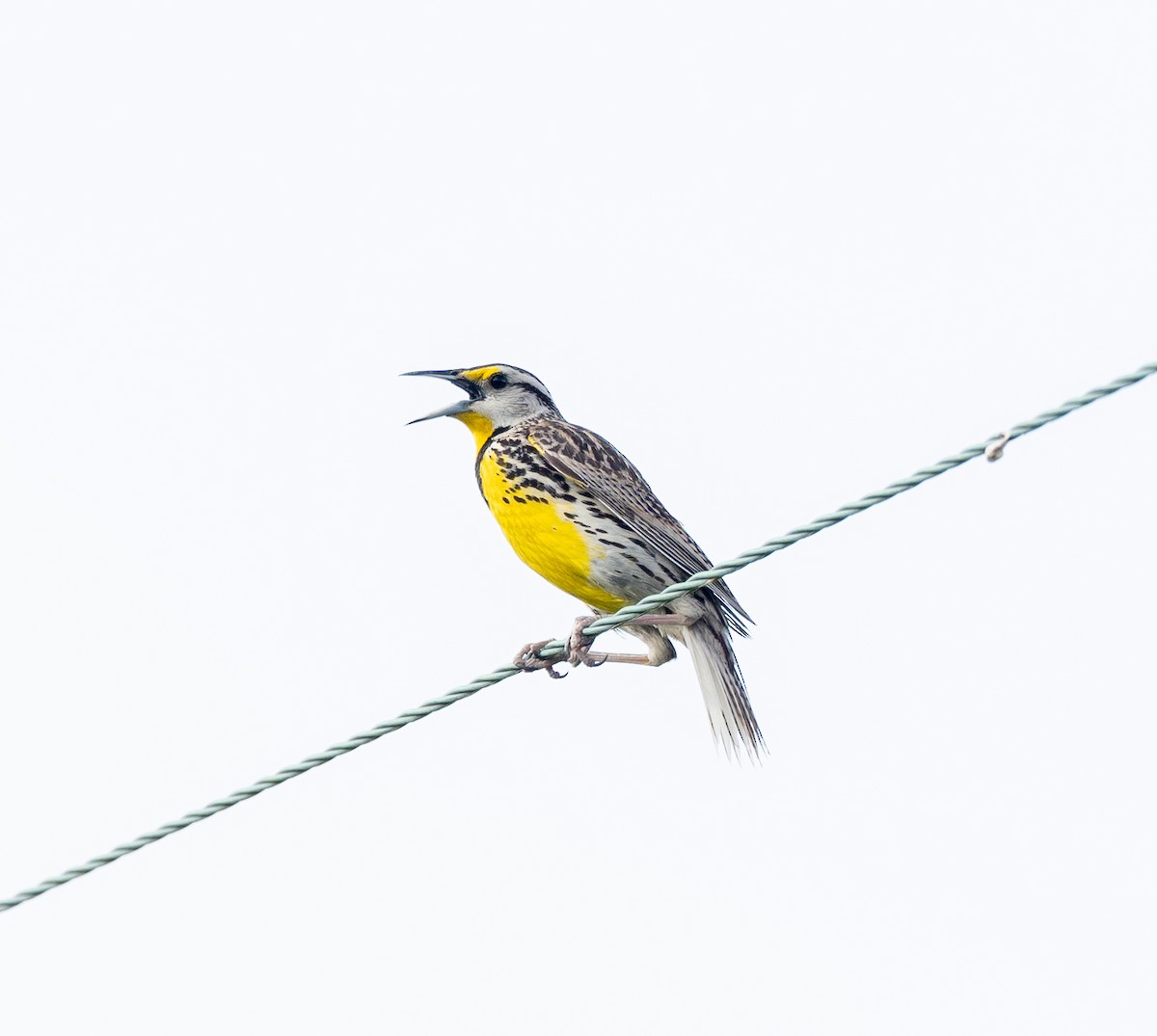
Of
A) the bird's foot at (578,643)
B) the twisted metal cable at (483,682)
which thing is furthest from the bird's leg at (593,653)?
the twisted metal cable at (483,682)

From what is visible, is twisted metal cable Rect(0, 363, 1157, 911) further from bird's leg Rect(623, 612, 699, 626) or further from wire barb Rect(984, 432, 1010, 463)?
bird's leg Rect(623, 612, 699, 626)

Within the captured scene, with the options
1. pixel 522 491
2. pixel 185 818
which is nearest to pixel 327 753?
pixel 185 818

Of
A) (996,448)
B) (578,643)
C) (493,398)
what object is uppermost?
(493,398)

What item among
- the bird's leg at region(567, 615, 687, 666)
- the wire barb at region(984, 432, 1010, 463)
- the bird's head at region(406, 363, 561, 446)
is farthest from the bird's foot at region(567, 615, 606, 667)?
the wire barb at region(984, 432, 1010, 463)

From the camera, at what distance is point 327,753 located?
549cm

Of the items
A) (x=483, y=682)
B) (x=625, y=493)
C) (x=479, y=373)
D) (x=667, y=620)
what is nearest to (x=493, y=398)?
(x=479, y=373)

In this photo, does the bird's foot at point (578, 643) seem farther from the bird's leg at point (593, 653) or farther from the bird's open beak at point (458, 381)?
the bird's open beak at point (458, 381)

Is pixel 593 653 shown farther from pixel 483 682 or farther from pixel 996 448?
pixel 996 448

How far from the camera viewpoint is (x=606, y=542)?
7891mm

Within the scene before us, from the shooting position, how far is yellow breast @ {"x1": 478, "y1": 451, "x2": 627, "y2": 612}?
7.83m

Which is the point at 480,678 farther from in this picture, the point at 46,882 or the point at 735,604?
the point at 735,604

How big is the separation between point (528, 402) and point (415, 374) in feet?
1.61

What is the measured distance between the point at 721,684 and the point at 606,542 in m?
0.77

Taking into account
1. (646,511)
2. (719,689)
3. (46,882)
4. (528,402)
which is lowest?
(46,882)
